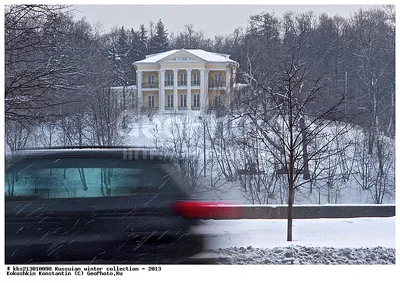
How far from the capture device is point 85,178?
10.4ft

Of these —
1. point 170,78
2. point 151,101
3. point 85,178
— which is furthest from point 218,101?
point 85,178

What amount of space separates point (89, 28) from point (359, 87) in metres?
9.60

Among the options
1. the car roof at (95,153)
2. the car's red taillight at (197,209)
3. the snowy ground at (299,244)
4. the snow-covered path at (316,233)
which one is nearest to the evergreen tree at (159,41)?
the snow-covered path at (316,233)

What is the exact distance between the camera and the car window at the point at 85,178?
10.2ft

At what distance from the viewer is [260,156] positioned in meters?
15.9

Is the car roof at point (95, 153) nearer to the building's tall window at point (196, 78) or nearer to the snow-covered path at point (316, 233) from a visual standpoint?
the snow-covered path at point (316, 233)

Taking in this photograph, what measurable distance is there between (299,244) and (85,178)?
3342mm

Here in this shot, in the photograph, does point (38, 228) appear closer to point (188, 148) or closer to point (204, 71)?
point (204, 71)

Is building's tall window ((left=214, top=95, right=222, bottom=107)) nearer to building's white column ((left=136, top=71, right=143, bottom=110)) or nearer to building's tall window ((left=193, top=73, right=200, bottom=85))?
building's tall window ((left=193, top=73, right=200, bottom=85))

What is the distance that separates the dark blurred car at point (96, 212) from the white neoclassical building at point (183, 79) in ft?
30.0

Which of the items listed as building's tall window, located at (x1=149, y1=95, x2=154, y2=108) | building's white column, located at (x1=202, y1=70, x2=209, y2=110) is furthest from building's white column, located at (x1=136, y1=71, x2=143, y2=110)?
building's white column, located at (x1=202, y1=70, x2=209, y2=110)

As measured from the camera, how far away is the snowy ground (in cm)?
435

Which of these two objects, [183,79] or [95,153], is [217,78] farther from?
[95,153]

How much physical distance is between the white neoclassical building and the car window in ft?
29.9
